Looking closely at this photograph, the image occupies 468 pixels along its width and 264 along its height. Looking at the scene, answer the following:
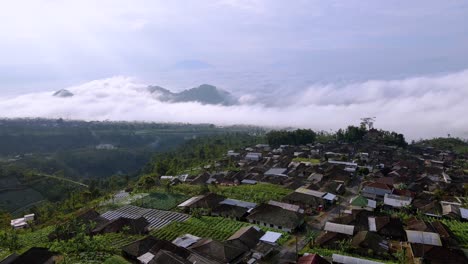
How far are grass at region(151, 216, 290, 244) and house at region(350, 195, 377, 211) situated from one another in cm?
1469

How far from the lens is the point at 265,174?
60625mm

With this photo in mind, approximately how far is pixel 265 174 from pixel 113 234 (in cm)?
3276

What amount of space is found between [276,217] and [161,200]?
60.5 feet

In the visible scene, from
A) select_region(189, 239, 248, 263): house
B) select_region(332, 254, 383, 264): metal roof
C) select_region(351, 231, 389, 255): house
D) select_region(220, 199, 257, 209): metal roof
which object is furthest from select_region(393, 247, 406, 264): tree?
select_region(220, 199, 257, 209): metal roof

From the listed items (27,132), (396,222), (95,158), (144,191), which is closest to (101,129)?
(27,132)

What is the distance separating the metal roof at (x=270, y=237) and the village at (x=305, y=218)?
3.9 inches

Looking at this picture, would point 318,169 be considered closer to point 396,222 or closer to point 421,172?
point 421,172

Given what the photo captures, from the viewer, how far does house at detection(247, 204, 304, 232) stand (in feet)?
114

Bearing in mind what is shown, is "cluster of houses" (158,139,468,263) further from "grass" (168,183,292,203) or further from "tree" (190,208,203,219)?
"grass" (168,183,292,203)

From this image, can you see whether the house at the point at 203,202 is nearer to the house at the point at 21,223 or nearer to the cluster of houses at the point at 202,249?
the cluster of houses at the point at 202,249

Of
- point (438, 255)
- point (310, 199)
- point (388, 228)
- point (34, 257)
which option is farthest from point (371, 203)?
point (34, 257)

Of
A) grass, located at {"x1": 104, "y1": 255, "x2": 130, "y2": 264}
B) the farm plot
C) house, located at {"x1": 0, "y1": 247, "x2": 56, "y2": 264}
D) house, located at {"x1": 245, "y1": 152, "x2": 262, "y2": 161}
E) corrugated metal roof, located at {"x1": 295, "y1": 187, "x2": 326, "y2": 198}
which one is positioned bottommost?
the farm plot

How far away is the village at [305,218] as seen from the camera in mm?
28266

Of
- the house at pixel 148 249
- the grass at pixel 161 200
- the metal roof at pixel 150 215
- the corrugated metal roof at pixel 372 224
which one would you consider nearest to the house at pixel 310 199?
the corrugated metal roof at pixel 372 224
